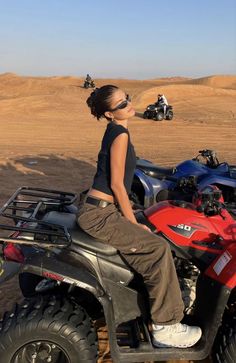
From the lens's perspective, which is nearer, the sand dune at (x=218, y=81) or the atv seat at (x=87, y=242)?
the atv seat at (x=87, y=242)

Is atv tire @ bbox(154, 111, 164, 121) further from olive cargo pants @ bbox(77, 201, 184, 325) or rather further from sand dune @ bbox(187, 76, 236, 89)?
sand dune @ bbox(187, 76, 236, 89)

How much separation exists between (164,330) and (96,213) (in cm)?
87

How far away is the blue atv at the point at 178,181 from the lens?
6598 mm

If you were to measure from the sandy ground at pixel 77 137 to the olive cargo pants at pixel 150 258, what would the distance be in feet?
3.12

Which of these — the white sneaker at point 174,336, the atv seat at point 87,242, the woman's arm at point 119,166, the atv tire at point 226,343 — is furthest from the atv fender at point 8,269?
the atv tire at point 226,343

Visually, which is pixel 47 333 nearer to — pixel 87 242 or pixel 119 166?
pixel 87 242

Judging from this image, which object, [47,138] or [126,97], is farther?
[47,138]

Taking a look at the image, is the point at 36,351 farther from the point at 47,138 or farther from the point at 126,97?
the point at 47,138

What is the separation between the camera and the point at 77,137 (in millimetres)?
17594

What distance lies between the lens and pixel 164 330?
3.11 metres

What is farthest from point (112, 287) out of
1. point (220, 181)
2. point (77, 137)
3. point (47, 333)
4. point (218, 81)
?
point (218, 81)

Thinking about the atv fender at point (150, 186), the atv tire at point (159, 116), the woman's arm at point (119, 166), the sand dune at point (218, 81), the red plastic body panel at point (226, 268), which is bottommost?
the sand dune at point (218, 81)

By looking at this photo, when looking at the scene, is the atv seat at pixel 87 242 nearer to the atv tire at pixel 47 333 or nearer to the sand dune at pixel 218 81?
the atv tire at pixel 47 333

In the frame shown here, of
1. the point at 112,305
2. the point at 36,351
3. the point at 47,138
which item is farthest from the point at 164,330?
the point at 47,138
